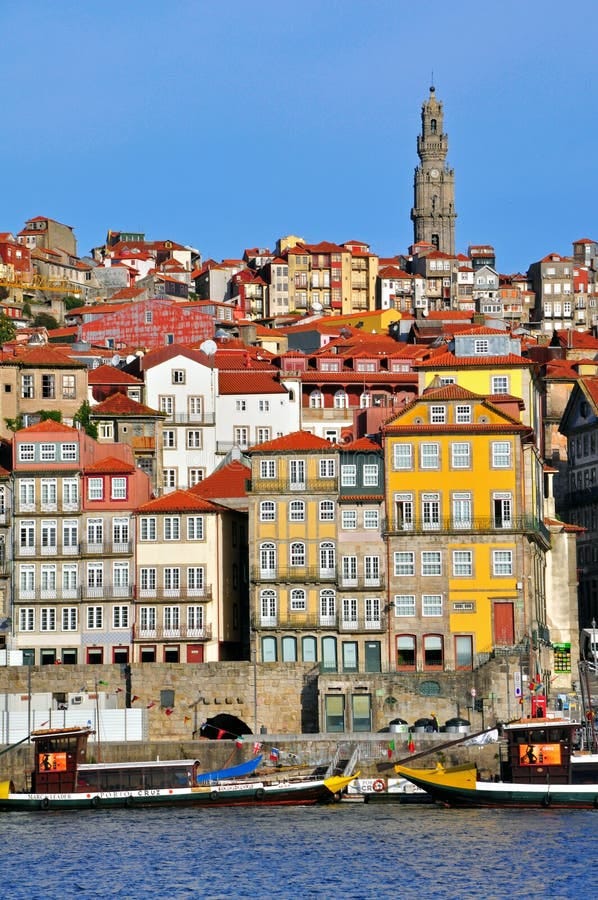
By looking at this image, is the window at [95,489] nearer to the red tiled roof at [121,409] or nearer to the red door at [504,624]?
the red tiled roof at [121,409]

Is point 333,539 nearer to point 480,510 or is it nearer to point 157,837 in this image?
point 480,510

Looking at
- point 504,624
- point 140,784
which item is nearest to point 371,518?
point 504,624

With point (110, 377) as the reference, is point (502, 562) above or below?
below

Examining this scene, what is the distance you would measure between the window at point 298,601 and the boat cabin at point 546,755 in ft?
46.8

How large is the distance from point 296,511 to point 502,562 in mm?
9171

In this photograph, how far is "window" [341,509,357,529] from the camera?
91375 millimetres

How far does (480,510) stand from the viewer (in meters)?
90.7

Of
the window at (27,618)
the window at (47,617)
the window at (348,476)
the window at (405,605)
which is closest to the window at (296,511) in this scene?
the window at (348,476)

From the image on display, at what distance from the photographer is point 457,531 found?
90312mm

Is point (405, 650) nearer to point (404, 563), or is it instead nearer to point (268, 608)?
point (404, 563)

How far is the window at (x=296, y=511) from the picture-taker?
9144 centimetres

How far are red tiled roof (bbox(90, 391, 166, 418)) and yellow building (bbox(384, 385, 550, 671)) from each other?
77.9 ft

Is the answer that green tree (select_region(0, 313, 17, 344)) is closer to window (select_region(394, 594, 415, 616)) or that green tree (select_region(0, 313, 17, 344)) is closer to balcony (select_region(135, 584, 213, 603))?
balcony (select_region(135, 584, 213, 603))

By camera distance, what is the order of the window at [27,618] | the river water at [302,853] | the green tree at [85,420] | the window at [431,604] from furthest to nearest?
the green tree at [85,420]
the window at [27,618]
the window at [431,604]
the river water at [302,853]
